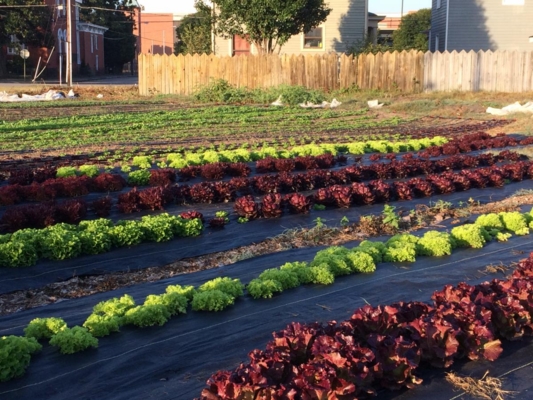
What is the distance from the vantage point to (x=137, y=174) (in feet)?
38.8

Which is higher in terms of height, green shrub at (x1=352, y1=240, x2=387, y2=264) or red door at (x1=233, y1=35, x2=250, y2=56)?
red door at (x1=233, y1=35, x2=250, y2=56)

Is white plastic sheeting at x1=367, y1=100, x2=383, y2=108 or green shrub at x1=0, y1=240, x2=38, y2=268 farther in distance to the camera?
white plastic sheeting at x1=367, y1=100, x2=383, y2=108

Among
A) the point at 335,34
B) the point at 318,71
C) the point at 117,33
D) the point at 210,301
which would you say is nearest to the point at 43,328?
the point at 210,301

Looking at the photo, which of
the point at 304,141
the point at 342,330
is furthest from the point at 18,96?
the point at 342,330

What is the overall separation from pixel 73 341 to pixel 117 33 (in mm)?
67534

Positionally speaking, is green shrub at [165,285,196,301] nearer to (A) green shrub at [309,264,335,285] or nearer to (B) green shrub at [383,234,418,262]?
(A) green shrub at [309,264,335,285]

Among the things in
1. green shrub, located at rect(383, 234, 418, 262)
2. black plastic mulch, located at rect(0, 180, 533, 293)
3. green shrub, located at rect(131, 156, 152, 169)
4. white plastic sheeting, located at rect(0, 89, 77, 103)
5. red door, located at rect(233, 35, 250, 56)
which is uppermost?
red door, located at rect(233, 35, 250, 56)

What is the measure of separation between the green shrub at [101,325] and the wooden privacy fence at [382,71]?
2615cm

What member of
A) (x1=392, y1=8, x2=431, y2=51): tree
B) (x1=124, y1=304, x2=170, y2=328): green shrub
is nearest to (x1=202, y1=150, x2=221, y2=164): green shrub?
(x1=124, y1=304, x2=170, y2=328): green shrub

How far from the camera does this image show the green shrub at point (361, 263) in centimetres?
714

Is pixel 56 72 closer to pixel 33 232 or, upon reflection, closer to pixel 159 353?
pixel 33 232

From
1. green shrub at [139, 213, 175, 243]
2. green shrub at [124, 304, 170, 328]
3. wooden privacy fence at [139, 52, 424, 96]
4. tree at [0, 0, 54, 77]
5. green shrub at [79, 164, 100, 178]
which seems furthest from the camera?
tree at [0, 0, 54, 77]

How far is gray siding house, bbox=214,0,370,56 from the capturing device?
3719 centimetres

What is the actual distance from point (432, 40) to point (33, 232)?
117 feet
